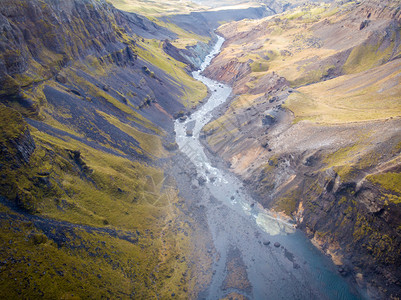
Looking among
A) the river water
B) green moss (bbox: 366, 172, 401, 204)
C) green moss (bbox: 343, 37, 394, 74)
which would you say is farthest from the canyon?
green moss (bbox: 343, 37, 394, 74)

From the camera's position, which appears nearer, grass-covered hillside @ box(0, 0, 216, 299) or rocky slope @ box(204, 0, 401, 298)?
grass-covered hillside @ box(0, 0, 216, 299)

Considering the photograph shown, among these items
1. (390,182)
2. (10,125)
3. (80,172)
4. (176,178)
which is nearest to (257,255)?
(390,182)

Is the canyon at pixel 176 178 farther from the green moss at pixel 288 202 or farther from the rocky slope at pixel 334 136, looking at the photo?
the rocky slope at pixel 334 136

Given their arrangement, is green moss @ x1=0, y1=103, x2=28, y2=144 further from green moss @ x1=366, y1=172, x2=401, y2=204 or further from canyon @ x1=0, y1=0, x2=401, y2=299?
green moss @ x1=366, y1=172, x2=401, y2=204

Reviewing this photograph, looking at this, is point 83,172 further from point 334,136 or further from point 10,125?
point 334,136

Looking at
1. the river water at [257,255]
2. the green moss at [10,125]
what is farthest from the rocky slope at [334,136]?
the green moss at [10,125]

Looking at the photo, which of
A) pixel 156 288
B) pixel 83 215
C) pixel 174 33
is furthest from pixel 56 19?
pixel 174 33
